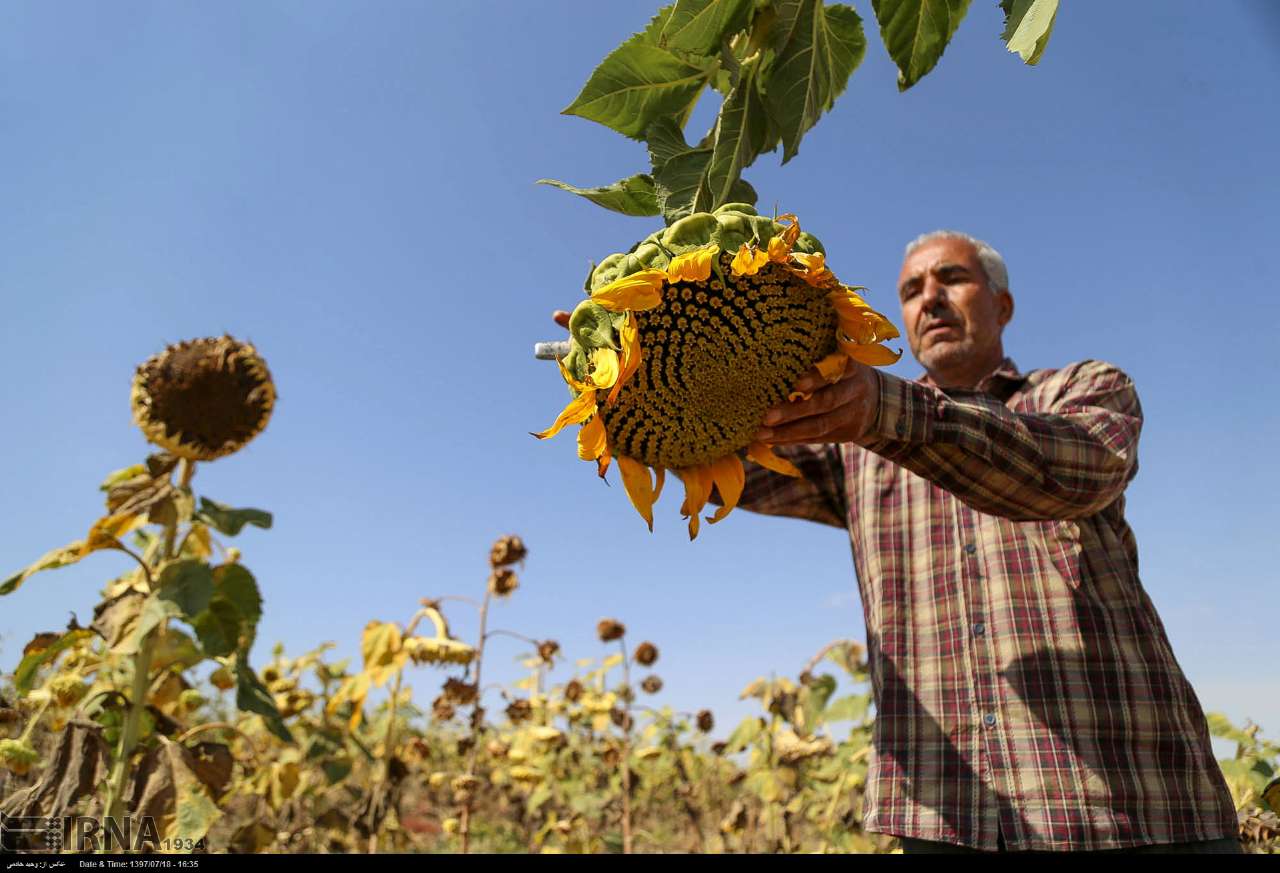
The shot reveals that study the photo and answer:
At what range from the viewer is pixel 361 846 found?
401cm

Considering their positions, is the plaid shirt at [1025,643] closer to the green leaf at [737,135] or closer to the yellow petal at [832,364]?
the yellow petal at [832,364]

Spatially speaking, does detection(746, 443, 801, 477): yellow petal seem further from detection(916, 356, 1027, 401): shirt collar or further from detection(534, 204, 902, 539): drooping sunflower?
detection(916, 356, 1027, 401): shirt collar

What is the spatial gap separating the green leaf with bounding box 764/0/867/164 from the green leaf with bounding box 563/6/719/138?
0.39 ft

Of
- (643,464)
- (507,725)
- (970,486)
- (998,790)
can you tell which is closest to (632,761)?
(507,725)

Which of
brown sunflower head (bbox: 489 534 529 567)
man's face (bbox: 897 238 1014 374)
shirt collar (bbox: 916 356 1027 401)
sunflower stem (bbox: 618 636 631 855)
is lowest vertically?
sunflower stem (bbox: 618 636 631 855)

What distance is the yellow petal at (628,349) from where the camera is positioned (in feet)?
3.18

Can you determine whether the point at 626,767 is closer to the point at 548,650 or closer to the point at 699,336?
the point at 548,650

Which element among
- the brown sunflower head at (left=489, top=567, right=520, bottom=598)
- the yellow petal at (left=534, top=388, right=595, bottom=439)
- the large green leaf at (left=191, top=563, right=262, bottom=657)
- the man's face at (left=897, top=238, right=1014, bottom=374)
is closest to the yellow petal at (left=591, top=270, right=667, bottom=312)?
the yellow petal at (left=534, top=388, right=595, bottom=439)

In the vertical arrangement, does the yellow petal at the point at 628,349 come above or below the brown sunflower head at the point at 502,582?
below

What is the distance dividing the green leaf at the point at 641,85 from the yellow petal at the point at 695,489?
1.63ft

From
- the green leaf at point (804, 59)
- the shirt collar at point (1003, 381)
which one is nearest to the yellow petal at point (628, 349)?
the green leaf at point (804, 59)

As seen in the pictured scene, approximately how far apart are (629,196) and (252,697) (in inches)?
79.8

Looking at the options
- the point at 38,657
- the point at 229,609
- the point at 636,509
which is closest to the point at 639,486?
the point at 636,509

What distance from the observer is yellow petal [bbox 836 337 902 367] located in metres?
1.12
